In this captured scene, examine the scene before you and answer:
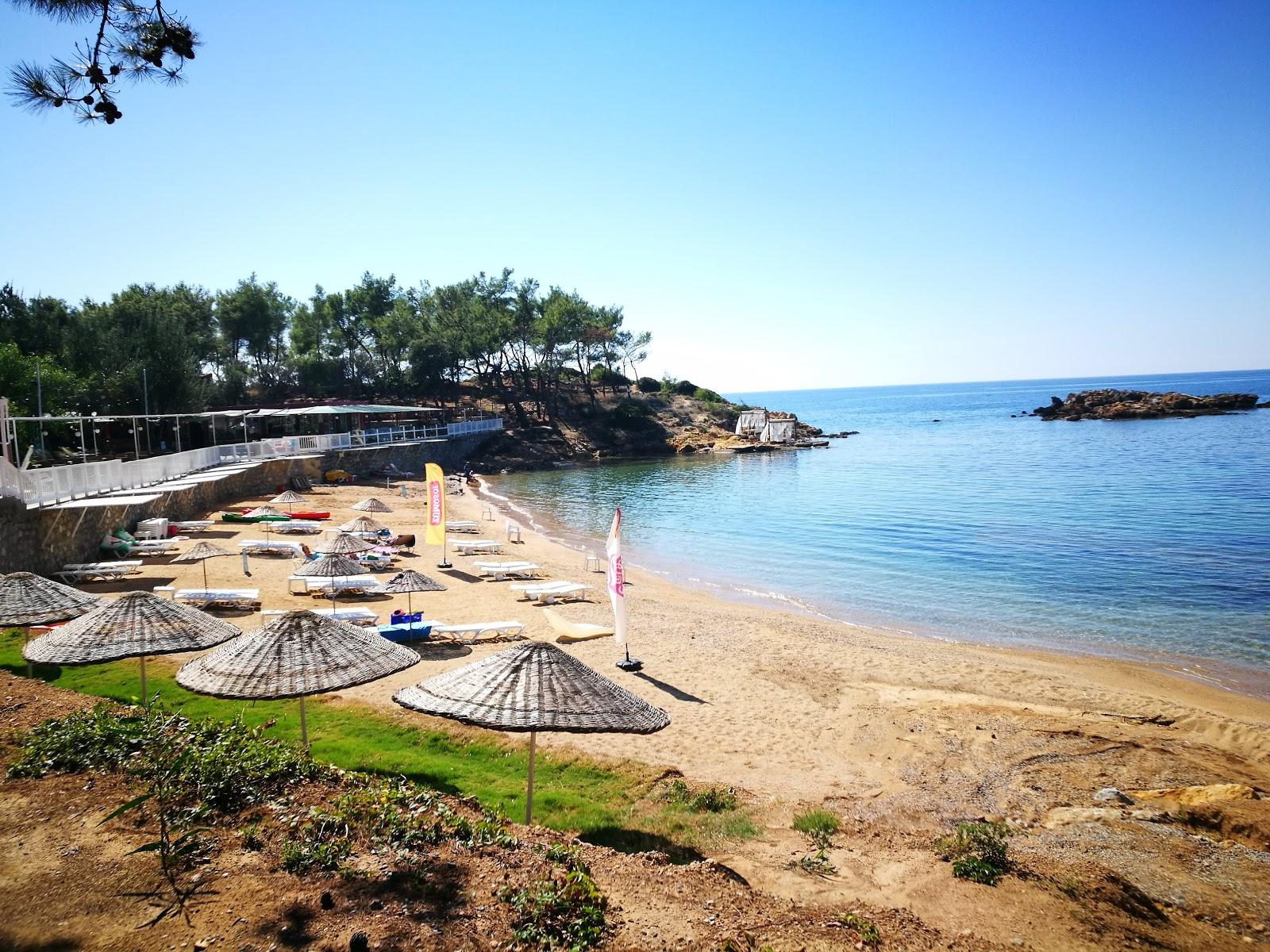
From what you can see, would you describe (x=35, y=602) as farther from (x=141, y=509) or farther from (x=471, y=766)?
(x=141, y=509)

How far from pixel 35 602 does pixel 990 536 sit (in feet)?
100

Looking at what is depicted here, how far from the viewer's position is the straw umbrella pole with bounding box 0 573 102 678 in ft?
34.4

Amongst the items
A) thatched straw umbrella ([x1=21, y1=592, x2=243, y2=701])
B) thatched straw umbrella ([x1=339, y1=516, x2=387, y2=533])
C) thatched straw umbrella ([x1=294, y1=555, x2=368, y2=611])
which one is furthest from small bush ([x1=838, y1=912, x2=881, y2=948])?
thatched straw umbrella ([x1=339, y1=516, x2=387, y2=533])

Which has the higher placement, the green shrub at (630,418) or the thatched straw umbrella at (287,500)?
the green shrub at (630,418)

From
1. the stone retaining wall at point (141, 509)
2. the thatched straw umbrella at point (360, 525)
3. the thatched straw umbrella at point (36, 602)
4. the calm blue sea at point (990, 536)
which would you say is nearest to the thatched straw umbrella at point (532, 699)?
the thatched straw umbrella at point (36, 602)

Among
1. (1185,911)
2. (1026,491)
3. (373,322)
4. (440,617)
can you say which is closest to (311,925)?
(1185,911)

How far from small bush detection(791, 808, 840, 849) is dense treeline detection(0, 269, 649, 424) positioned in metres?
47.0

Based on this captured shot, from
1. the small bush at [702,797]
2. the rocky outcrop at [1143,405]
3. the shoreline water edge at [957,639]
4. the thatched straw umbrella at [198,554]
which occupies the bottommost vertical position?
the shoreline water edge at [957,639]

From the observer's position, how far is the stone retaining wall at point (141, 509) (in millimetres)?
17016

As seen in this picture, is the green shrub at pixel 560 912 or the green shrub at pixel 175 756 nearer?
the green shrub at pixel 560 912

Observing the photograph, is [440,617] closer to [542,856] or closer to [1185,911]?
[542,856]

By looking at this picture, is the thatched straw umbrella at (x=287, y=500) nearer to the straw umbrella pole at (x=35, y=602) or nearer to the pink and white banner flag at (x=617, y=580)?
the straw umbrella pole at (x=35, y=602)

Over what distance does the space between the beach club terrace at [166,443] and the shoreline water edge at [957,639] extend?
52.6ft

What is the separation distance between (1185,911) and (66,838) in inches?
388
